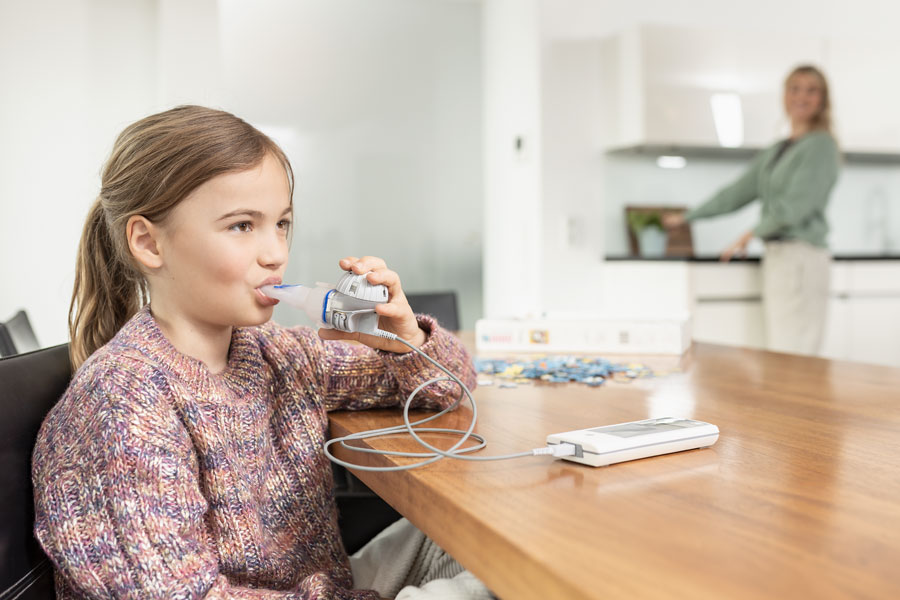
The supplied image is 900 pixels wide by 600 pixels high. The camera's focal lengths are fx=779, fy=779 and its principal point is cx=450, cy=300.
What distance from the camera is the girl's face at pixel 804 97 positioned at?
3338 mm

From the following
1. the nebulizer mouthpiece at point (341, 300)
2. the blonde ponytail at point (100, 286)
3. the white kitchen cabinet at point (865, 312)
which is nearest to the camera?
the nebulizer mouthpiece at point (341, 300)

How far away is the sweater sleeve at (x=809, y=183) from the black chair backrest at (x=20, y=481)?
3160mm

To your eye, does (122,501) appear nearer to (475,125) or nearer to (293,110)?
(293,110)

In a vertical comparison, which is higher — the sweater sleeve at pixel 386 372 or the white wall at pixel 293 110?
the white wall at pixel 293 110

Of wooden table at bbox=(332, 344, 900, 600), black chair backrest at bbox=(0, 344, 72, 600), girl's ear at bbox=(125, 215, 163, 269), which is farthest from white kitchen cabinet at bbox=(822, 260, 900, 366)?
black chair backrest at bbox=(0, 344, 72, 600)

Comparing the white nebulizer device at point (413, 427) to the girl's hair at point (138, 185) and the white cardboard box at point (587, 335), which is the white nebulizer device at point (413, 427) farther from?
the white cardboard box at point (587, 335)

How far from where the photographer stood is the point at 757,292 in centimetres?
379

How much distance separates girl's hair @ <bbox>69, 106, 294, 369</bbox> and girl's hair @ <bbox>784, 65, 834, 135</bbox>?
298 centimetres

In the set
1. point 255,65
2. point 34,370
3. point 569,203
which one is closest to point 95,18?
point 255,65

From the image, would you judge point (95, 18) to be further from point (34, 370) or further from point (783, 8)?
point (783, 8)

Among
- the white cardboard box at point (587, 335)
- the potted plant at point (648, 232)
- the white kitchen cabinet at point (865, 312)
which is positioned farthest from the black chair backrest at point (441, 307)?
the white kitchen cabinet at point (865, 312)

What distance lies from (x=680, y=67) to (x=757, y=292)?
117 cm

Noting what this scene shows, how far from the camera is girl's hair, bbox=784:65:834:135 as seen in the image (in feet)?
10.9

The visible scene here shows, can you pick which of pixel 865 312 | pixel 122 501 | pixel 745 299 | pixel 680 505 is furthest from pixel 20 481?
pixel 865 312
